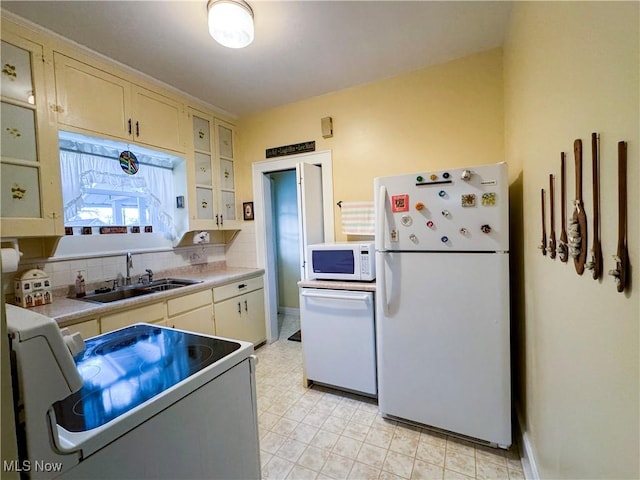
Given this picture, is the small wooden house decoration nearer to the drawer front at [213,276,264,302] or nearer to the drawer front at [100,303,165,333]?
the drawer front at [100,303,165,333]

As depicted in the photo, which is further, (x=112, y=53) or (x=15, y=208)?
(x=112, y=53)

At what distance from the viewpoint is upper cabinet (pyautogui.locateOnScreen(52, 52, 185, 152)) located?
1867mm

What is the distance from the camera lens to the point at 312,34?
192 centimetres

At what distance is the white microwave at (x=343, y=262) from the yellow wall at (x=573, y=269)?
97 centimetres

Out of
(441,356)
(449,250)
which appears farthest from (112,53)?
(441,356)

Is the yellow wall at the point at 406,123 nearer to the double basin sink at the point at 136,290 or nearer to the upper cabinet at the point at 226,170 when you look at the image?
the upper cabinet at the point at 226,170

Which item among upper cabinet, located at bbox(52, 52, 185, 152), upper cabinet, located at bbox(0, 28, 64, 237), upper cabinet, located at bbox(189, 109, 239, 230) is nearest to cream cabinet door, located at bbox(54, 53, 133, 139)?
upper cabinet, located at bbox(52, 52, 185, 152)

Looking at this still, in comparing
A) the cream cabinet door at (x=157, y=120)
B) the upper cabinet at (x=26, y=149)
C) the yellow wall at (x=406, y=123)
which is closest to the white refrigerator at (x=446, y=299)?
the yellow wall at (x=406, y=123)

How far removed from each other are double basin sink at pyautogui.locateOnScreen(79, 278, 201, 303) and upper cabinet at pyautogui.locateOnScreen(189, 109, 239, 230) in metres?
0.53

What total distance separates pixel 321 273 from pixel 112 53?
220cm

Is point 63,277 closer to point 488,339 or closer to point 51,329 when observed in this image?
point 51,329

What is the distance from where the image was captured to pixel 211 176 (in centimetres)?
296

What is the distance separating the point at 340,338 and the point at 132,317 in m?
1.46

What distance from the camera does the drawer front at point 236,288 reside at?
2627 millimetres
